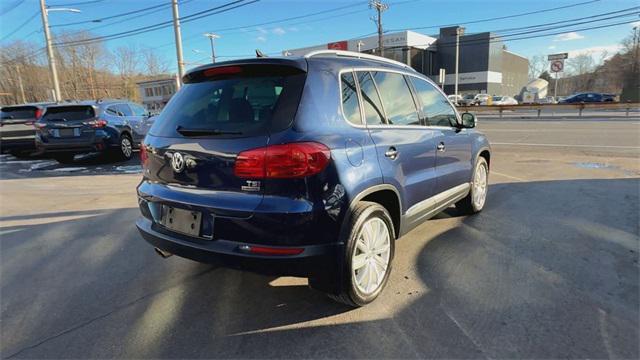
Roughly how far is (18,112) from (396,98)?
12.3 m

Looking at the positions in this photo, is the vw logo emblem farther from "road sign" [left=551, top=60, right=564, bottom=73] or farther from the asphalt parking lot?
"road sign" [left=551, top=60, right=564, bottom=73]

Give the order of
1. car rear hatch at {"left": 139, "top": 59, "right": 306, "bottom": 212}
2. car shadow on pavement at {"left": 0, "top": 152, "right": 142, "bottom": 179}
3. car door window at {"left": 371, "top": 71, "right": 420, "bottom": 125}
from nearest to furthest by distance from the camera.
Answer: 1. car rear hatch at {"left": 139, "top": 59, "right": 306, "bottom": 212}
2. car door window at {"left": 371, "top": 71, "right": 420, "bottom": 125}
3. car shadow on pavement at {"left": 0, "top": 152, "right": 142, "bottom": 179}

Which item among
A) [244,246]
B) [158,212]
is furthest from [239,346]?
[158,212]

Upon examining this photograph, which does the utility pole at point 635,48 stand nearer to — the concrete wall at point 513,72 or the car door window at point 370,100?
the concrete wall at point 513,72

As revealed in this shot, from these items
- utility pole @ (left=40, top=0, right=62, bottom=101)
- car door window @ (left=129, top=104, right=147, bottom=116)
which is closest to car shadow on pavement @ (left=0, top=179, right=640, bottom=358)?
car door window @ (left=129, top=104, right=147, bottom=116)

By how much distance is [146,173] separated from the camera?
10.3ft

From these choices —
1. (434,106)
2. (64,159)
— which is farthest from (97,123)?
(434,106)

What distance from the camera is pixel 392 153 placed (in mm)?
3088

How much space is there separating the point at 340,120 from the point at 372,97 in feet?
1.92

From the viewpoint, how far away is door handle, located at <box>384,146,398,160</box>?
9.93 feet

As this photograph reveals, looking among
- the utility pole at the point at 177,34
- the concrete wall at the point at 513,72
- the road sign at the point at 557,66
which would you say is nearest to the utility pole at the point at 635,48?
the concrete wall at the point at 513,72

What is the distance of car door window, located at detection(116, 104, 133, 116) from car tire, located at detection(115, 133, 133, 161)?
72 cm

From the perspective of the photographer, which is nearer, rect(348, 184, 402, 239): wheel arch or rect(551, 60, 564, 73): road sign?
rect(348, 184, 402, 239): wheel arch

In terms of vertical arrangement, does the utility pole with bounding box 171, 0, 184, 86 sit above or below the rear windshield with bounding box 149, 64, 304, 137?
above
